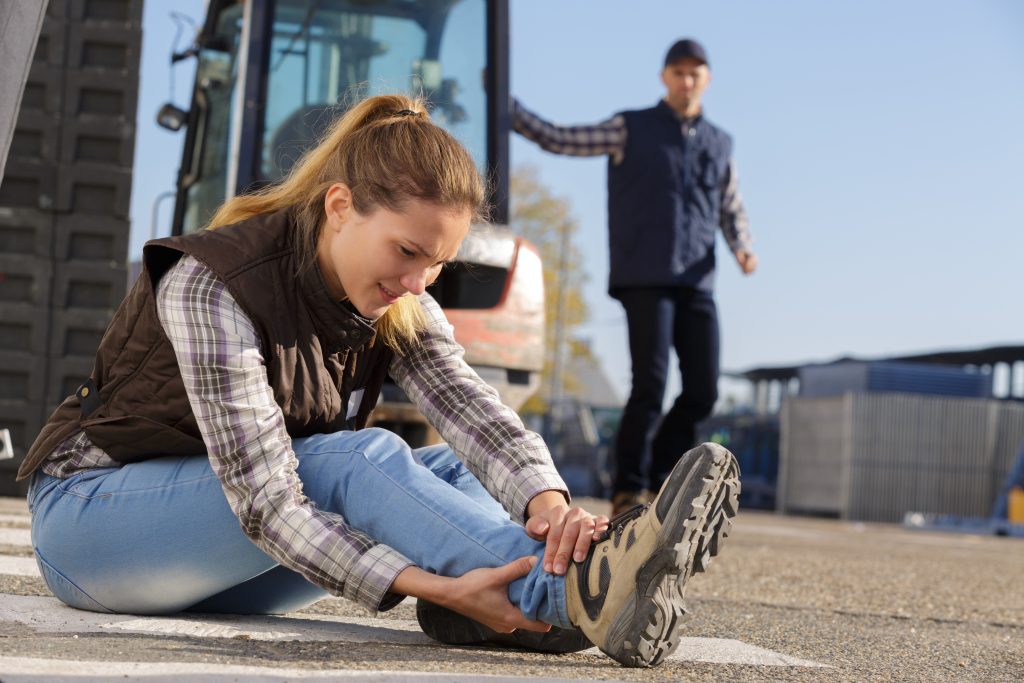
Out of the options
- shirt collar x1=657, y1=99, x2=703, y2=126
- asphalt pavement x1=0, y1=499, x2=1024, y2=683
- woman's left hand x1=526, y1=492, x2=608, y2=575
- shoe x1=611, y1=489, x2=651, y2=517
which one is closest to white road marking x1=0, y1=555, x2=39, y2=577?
asphalt pavement x1=0, y1=499, x2=1024, y2=683

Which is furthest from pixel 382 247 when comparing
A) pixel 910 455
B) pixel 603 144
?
pixel 910 455

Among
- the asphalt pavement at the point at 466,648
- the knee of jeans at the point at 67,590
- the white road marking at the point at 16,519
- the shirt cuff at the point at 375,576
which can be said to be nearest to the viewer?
the asphalt pavement at the point at 466,648

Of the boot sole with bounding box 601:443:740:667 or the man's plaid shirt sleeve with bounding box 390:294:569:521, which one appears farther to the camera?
the man's plaid shirt sleeve with bounding box 390:294:569:521

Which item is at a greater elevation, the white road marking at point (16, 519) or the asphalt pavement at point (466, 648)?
the asphalt pavement at point (466, 648)

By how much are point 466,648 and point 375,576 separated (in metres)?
0.32

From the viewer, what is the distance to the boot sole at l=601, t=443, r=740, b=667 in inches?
86.8

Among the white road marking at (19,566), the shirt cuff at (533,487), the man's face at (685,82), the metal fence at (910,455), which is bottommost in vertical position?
the metal fence at (910,455)

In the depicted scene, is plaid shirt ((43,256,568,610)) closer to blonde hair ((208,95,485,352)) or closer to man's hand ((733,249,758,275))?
blonde hair ((208,95,485,352))

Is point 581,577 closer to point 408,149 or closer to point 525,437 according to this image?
point 525,437

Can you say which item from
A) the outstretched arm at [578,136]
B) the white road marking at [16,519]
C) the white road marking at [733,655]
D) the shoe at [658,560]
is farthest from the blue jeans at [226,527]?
the outstretched arm at [578,136]

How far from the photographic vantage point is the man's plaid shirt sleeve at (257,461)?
7.98ft

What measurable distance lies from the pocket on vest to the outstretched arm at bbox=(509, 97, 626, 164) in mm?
3897

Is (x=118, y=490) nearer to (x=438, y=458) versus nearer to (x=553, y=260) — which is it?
(x=438, y=458)

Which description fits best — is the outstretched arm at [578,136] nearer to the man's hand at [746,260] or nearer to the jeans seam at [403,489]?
the man's hand at [746,260]
